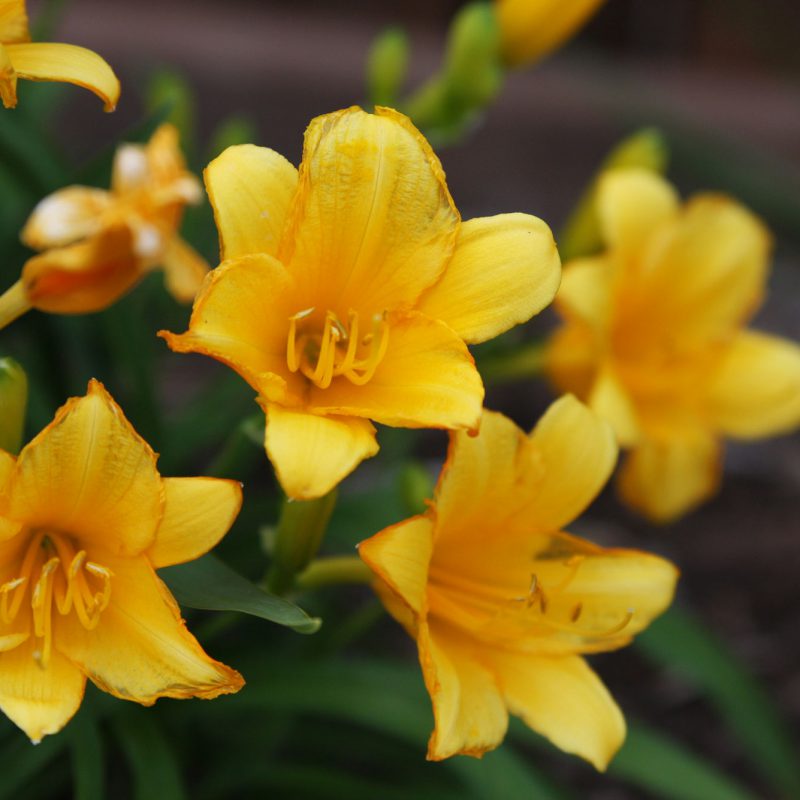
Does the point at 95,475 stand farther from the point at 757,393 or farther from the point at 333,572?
the point at 757,393

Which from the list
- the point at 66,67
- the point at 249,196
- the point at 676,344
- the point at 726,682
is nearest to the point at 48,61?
the point at 66,67

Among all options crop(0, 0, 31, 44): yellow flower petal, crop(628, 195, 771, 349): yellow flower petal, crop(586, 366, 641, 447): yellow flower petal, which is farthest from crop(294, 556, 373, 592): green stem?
crop(628, 195, 771, 349): yellow flower petal

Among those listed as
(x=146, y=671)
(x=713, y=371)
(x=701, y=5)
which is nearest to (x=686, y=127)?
(x=701, y=5)

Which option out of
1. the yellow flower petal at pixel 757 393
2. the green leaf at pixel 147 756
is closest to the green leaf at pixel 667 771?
the yellow flower petal at pixel 757 393

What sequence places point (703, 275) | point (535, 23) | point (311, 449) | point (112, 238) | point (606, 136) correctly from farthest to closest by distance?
point (606, 136), point (703, 275), point (535, 23), point (112, 238), point (311, 449)

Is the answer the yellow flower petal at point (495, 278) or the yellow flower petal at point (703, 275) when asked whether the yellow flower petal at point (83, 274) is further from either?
the yellow flower petal at point (703, 275)

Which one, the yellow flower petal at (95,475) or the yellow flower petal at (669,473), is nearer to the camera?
the yellow flower petal at (95,475)

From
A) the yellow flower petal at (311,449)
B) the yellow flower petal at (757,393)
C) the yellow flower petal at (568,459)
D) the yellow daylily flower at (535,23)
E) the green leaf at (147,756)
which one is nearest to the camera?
the yellow flower petal at (311,449)
